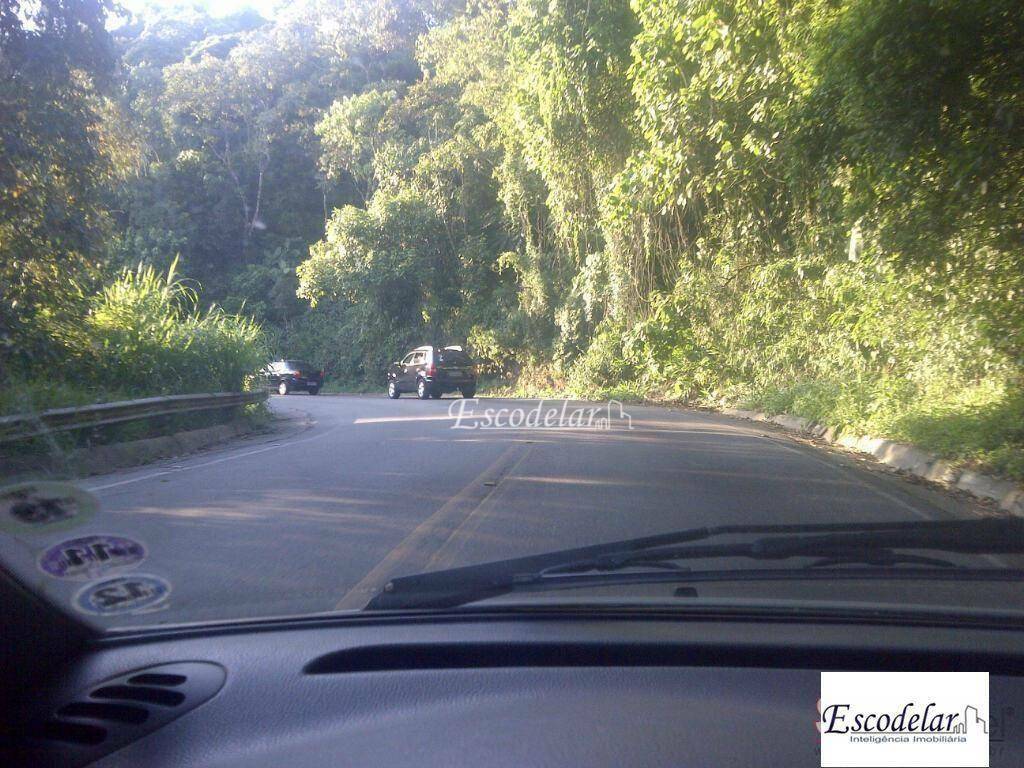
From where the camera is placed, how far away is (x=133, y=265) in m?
42.9

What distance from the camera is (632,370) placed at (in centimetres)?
3206

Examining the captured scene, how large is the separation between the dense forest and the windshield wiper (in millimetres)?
6367

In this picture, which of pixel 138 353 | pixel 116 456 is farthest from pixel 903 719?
pixel 138 353

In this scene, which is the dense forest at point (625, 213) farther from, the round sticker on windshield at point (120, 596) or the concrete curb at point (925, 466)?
the round sticker on windshield at point (120, 596)

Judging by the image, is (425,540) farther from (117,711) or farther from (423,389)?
(423,389)

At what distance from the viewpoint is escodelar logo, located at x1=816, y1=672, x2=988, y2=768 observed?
263 centimetres

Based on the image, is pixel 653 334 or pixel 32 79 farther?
pixel 653 334

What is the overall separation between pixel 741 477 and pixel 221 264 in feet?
144

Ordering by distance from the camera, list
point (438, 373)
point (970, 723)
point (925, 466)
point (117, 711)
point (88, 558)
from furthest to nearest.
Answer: point (438, 373)
point (925, 466)
point (88, 558)
point (117, 711)
point (970, 723)

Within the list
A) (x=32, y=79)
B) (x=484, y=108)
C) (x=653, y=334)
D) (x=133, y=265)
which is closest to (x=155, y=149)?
(x=133, y=265)

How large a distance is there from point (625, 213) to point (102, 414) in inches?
364

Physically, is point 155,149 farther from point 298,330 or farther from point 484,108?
point 484,108

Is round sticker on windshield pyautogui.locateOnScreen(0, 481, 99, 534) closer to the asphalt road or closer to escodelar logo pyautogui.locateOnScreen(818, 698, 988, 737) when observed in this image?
the asphalt road

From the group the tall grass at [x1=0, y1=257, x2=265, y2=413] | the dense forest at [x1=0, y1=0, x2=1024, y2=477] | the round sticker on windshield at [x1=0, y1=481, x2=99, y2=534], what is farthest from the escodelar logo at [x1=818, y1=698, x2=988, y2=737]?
the tall grass at [x1=0, y1=257, x2=265, y2=413]
